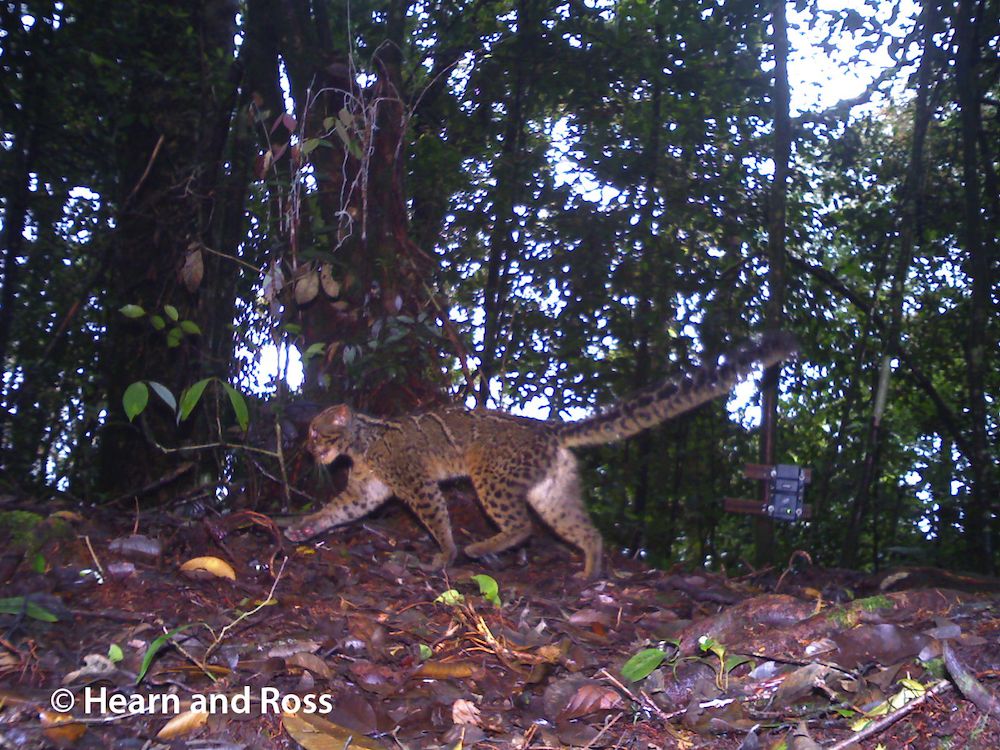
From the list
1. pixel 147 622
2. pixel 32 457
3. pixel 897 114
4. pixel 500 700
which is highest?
pixel 897 114

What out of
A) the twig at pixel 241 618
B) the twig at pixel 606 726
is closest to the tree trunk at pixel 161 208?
the twig at pixel 241 618

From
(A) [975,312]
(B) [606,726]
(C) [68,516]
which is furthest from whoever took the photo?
(A) [975,312]

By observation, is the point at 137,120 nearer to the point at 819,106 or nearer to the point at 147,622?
the point at 147,622

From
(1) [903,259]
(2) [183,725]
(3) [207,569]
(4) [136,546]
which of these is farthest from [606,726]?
(1) [903,259]

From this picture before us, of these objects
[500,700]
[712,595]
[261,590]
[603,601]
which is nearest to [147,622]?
[261,590]

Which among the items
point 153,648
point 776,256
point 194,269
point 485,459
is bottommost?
point 153,648

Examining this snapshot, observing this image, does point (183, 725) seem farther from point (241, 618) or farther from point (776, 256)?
point (776, 256)

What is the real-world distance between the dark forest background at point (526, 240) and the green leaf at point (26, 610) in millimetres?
2768

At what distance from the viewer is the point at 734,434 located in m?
10.5

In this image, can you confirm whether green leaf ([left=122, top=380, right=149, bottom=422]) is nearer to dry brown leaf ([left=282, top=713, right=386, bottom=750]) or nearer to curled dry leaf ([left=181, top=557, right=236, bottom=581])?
curled dry leaf ([left=181, top=557, right=236, bottom=581])

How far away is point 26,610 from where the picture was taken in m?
3.94

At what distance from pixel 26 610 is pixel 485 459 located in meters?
3.43

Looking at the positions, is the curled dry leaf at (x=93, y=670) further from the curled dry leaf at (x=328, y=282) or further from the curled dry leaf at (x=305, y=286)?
the curled dry leaf at (x=328, y=282)

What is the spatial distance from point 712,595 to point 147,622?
122 inches
